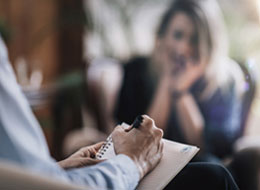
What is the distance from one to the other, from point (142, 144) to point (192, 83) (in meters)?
1.71

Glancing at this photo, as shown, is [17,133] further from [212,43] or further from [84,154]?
[212,43]

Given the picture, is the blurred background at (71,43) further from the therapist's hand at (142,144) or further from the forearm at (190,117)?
the therapist's hand at (142,144)

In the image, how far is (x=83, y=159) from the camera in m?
0.77

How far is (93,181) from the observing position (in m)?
0.65

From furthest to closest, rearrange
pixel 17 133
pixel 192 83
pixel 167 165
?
pixel 192 83, pixel 167 165, pixel 17 133

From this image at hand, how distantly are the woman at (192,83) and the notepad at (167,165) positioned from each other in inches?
56.4

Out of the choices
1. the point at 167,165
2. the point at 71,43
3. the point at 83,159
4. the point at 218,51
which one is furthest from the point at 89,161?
the point at 71,43

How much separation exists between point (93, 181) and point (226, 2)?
184 cm

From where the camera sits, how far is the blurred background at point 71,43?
261 cm

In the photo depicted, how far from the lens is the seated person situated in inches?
23.6

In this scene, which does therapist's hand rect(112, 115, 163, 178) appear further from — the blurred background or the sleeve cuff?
the blurred background

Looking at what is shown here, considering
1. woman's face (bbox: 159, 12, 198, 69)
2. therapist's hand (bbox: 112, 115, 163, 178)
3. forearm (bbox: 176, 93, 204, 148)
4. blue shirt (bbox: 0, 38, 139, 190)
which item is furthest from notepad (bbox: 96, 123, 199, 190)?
woman's face (bbox: 159, 12, 198, 69)

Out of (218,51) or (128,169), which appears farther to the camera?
(218,51)

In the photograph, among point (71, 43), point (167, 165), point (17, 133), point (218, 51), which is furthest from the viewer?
point (71, 43)
